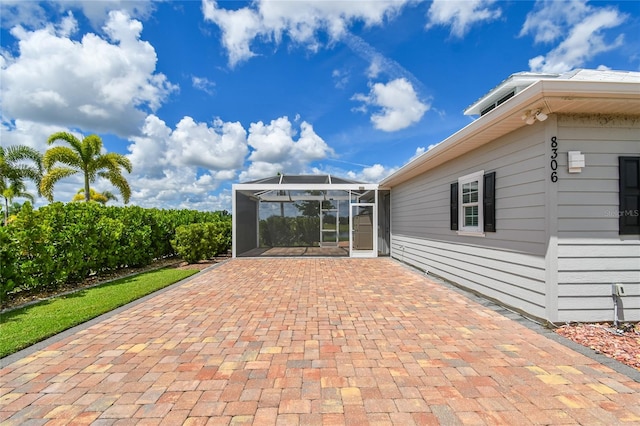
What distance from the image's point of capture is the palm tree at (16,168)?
15805 millimetres

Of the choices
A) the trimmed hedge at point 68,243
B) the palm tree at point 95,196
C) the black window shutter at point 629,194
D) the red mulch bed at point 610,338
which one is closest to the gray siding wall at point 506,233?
the red mulch bed at point 610,338

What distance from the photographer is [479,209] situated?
4992mm

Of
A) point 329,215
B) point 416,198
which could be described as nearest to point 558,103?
point 416,198

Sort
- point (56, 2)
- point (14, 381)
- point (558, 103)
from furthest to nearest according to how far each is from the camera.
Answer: point (56, 2)
point (558, 103)
point (14, 381)

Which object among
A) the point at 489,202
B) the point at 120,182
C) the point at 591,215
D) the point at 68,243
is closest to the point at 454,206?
the point at 489,202

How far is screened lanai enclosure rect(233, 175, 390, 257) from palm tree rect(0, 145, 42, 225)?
14187mm

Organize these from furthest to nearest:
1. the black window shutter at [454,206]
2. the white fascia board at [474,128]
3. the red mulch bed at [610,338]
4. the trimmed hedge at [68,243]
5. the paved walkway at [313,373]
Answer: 1. the black window shutter at [454,206]
2. the trimmed hedge at [68,243]
3. the white fascia board at [474,128]
4. the red mulch bed at [610,338]
5. the paved walkway at [313,373]

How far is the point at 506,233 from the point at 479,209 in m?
0.77

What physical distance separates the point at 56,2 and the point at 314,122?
31.7 feet

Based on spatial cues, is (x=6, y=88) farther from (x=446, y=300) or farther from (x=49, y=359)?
(x=446, y=300)

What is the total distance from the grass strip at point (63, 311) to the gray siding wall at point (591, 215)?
6394mm

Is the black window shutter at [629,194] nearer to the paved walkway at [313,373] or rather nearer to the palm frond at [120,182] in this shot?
the paved walkway at [313,373]

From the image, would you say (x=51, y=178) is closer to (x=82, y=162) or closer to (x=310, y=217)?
(x=82, y=162)

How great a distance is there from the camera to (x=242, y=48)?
8430 mm
